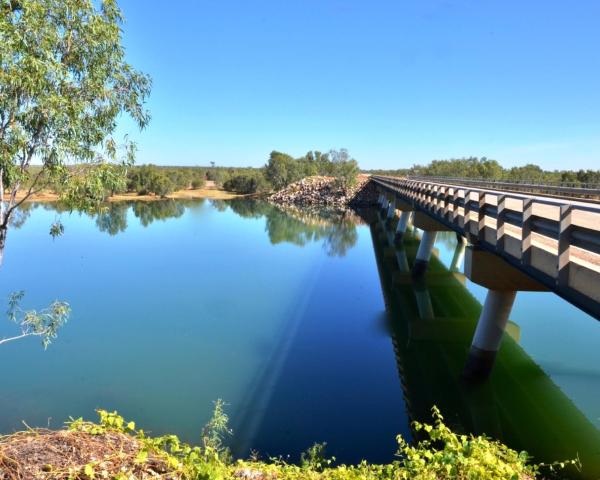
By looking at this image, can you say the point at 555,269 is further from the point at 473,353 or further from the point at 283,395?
the point at 283,395

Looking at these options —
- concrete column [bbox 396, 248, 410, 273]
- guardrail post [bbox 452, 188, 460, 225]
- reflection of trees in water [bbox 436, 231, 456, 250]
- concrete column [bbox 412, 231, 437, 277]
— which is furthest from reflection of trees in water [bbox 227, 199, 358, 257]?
guardrail post [bbox 452, 188, 460, 225]

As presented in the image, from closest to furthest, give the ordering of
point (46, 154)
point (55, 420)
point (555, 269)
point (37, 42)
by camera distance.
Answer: point (555, 269) → point (37, 42) → point (46, 154) → point (55, 420)

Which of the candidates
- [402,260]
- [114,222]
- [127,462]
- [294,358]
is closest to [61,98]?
[127,462]

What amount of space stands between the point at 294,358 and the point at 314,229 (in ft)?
119

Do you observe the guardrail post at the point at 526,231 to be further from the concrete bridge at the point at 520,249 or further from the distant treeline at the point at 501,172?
the distant treeline at the point at 501,172

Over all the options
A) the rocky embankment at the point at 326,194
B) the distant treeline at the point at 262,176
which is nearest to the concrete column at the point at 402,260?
the rocky embankment at the point at 326,194

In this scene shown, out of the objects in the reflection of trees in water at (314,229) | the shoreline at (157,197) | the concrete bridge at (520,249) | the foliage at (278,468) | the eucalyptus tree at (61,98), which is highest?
the eucalyptus tree at (61,98)

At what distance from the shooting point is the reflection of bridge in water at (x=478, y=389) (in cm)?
920

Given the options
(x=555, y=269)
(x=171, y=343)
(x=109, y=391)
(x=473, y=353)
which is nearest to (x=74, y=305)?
(x=171, y=343)

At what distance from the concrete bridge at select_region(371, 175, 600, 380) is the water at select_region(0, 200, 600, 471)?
194 cm

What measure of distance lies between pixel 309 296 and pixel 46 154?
52.9 ft

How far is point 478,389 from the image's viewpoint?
37.5 ft

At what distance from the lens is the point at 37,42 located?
688 cm

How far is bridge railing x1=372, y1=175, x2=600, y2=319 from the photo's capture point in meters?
5.45
